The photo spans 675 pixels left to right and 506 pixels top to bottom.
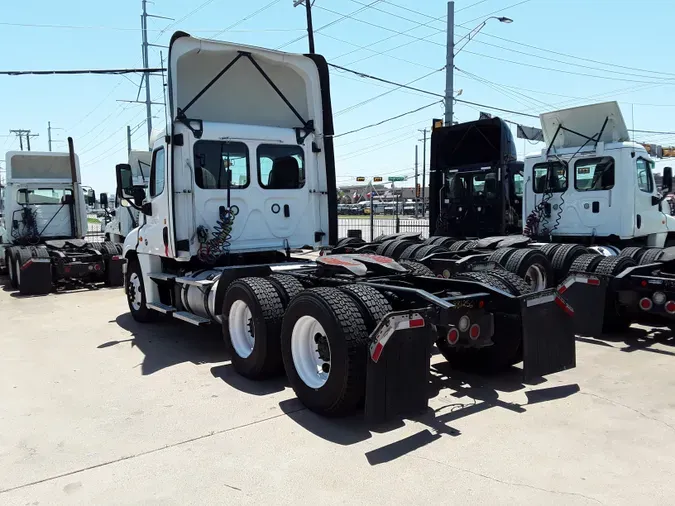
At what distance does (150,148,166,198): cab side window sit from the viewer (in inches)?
293

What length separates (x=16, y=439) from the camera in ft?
14.5

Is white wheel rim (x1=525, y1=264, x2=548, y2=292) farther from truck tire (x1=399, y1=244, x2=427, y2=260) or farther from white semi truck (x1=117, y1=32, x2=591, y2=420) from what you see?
white semi truck (x1=117, y1=32, x2=591, y2=420)

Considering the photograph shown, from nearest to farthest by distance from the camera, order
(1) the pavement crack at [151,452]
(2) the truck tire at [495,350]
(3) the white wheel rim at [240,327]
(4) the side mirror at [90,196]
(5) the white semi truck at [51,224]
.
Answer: (1) the pavement crack at [151,452]
(2) the truck tire at [495,350]
(3) the white wheel rim at [240,327]
(5) the white semi truck at [51,224]
(4) the side mirror at [90,196]

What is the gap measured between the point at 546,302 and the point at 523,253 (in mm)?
3281

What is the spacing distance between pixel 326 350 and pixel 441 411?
1.10m

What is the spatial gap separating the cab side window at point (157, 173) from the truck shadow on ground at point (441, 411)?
149 inches

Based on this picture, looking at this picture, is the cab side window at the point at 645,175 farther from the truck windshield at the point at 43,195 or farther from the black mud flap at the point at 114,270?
the truck windshield at the point at 43,195

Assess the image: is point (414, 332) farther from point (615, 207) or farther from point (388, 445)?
point (615, 207)

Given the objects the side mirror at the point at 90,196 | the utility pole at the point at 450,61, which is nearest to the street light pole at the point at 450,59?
the utility pole at the point at 450,61

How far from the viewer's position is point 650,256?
25.9 feet

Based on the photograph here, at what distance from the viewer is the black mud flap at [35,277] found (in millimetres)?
12055

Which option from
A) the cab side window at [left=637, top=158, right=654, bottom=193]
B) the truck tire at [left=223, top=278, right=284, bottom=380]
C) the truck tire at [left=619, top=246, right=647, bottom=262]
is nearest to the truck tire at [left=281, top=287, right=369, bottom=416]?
the truck tire at [left=223, top=278, right=284, bottom=380]

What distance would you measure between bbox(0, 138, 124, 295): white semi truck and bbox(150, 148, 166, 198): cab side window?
5.89m

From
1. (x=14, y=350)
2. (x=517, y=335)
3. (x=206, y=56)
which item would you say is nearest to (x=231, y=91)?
(x=206, y=56)
